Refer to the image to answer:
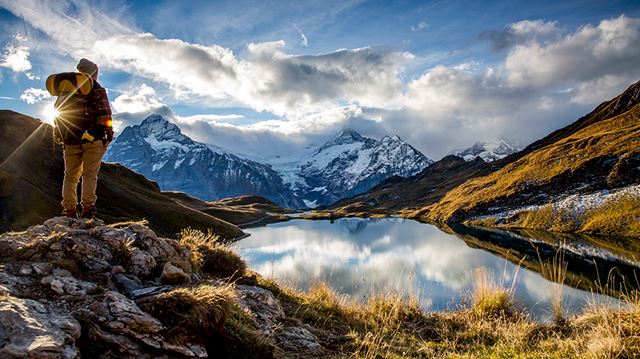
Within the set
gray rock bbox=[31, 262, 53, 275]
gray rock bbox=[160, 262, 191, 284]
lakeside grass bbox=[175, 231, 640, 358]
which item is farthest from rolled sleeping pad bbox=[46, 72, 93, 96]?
lakeside grass bbox=[175, 231, 640, 358]

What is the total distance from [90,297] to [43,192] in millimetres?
89629

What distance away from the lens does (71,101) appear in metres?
10.1

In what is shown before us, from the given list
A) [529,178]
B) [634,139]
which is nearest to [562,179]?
[529,178]

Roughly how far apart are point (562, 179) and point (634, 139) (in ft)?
81.6

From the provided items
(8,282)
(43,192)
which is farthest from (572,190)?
(8,282)

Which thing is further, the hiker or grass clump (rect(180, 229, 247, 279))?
grass clump (rect(180, 229, 247, 279))

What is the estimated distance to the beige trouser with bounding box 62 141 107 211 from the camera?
10602mm

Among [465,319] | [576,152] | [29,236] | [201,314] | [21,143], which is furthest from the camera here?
[576,152]

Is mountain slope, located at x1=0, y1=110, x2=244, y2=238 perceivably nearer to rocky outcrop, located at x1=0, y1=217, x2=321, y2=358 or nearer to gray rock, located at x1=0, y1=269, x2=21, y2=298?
rocky outcrop, located at x1=0, y1=217, x2=321, y2=358

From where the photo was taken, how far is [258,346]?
6984mm

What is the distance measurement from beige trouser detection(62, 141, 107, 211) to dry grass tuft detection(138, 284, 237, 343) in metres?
6.04

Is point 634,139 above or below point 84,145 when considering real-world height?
above

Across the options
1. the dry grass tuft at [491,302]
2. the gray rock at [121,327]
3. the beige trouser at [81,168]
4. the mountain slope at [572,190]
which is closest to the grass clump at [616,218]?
the mountain slope at [572,190]

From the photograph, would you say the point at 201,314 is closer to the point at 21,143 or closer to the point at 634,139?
the point at 21,143
